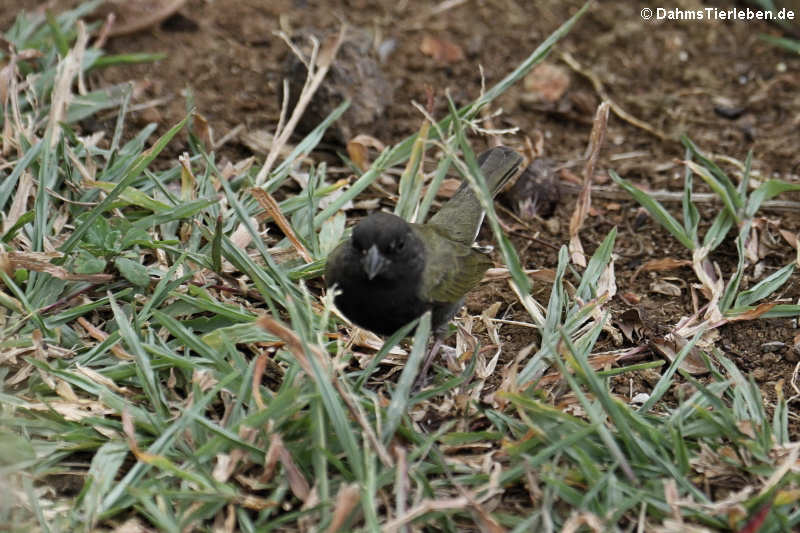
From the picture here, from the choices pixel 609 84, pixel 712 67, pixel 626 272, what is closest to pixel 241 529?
pixel 626 272

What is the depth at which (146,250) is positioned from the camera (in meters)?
4.75

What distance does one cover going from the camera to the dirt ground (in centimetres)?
555

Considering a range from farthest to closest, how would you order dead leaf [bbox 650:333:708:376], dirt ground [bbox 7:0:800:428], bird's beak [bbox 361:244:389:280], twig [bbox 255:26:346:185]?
dirt ground [bbox 7:0:800:428] < twig [bbox 255:26:346:185] < dead leaf [bbox 650:333:708:376] < bird's beak [bbox 361:244:389:280]

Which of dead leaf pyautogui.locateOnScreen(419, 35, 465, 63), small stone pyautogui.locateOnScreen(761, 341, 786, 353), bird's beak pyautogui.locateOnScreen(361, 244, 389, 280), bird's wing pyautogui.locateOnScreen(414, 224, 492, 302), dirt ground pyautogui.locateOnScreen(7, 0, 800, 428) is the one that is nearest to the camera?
bird's beak pyautogui.locateOnScreen(361, 244, 389, 280)

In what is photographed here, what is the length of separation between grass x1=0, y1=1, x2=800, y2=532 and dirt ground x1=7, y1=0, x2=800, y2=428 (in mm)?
570

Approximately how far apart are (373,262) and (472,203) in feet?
4.00

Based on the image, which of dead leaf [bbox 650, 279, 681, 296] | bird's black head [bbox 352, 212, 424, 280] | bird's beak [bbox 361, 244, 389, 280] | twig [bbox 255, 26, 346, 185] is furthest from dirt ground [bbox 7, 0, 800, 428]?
bird's beak [bbox 361, 244, 389, 280]

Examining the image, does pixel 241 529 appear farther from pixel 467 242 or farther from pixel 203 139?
pixel 203 139

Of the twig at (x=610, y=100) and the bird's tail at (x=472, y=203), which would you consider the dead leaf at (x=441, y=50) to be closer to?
the twig at (x=610, y=100)

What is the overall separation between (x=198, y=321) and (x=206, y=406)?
0.56 m

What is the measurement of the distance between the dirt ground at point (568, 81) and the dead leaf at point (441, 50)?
0.02 meters

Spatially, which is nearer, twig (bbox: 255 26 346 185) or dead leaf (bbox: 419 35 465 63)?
twig (bbox: 255 26 346 185)

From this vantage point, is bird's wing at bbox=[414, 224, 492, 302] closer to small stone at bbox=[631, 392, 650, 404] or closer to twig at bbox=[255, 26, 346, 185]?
small stone at bbox=[631, 392, 650, 404]

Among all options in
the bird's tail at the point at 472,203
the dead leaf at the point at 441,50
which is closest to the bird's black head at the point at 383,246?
the bird's tail at the point at 472,203
